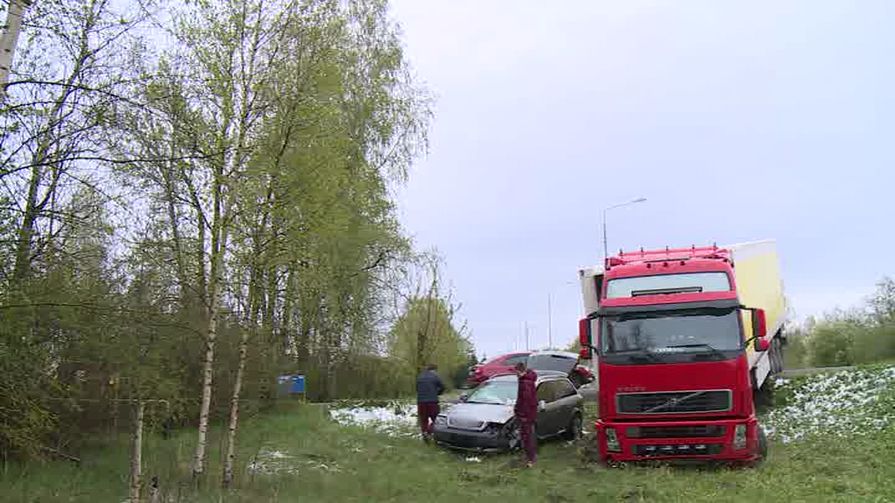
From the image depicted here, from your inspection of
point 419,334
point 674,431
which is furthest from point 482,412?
point 419,334

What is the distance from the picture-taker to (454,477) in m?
12.1

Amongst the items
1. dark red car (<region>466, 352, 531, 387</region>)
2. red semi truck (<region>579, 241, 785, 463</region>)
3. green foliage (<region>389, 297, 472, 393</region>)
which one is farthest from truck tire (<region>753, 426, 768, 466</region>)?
green foliage (<region>389, 297, 472, 393</region>)

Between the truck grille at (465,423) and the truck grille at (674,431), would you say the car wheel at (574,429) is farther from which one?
the truck grille at (674,431)

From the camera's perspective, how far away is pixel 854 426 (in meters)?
13.5

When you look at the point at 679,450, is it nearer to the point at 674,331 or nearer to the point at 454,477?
the point at 674,331

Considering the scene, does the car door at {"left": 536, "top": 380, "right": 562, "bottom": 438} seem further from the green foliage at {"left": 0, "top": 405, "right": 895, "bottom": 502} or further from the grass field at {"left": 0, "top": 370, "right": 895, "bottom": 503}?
the green foliage at {"left": 0, "top": 405, "right": 895, "bottom": 502}

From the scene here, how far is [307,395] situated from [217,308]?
14438 mm

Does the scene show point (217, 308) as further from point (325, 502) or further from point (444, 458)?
point (444, 458)

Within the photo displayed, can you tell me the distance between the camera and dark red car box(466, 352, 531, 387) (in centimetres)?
2536

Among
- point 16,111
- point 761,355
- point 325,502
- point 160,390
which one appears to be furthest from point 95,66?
point 761,355

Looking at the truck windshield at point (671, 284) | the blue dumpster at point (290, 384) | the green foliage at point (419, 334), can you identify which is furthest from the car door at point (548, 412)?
the green foliage at point (419, 334)

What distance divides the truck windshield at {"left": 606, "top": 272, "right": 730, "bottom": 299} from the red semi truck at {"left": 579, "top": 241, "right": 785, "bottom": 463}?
16mm

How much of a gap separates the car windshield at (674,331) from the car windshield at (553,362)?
10438 millimetres

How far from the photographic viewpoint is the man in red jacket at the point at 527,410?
13125mm
